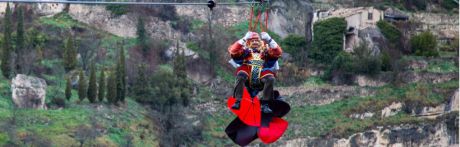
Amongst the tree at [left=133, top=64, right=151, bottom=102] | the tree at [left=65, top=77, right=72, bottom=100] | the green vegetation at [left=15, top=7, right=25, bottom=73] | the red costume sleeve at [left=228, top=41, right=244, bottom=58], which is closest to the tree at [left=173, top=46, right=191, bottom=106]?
the tree at [left=133, top=64, right=151, bottom=102]

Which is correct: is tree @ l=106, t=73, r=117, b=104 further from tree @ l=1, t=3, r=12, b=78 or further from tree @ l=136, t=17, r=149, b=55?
tree @ l=136, t=17, r=149, b=55

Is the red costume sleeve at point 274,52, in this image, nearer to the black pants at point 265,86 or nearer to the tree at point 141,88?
the black pants at point 265,86

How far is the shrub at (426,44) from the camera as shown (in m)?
70.8

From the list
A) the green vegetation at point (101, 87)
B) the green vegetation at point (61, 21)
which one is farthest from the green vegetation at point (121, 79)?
the green vegetation at point (61, 21)

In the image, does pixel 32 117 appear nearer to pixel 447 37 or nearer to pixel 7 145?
pixel 7 145

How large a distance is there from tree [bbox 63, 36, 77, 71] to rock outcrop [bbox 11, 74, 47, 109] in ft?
8.75

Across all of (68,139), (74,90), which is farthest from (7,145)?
(74,90)

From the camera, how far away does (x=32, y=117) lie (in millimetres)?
58531

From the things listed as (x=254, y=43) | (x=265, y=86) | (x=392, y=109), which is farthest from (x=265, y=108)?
(x=392, y=109)

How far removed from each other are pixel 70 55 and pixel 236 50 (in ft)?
132

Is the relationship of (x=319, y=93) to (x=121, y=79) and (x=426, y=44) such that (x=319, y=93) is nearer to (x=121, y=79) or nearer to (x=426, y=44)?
(x=426, y=44)

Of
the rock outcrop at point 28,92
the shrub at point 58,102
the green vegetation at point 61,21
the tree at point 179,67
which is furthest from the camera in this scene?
the green vegetation at point 61,21

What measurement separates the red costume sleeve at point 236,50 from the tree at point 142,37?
146ft

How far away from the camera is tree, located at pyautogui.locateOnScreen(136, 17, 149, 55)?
6956 cm
